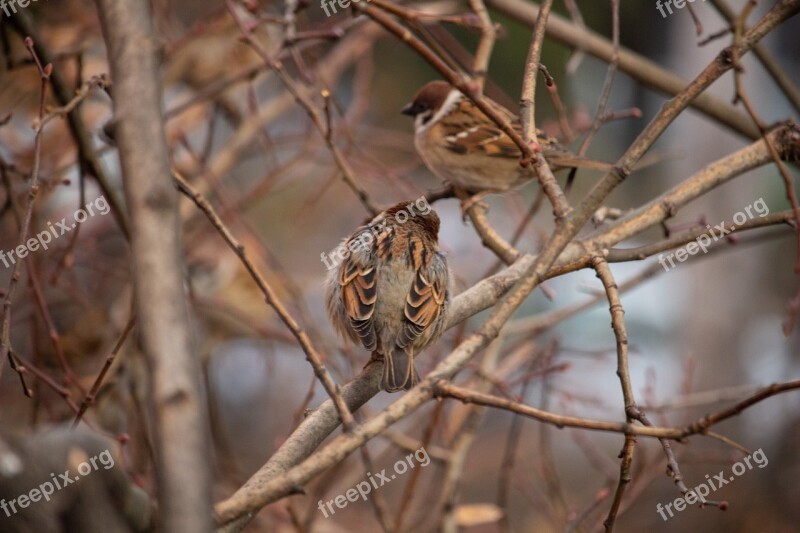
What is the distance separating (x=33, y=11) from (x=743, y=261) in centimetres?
882

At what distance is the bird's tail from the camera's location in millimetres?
2707

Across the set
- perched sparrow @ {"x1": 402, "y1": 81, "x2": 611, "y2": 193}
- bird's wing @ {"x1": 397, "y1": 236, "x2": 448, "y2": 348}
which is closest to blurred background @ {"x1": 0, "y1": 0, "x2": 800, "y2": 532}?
perched sparrow @ {"x1": 402, "y1": 81, "x2": 611, "y2": 193}

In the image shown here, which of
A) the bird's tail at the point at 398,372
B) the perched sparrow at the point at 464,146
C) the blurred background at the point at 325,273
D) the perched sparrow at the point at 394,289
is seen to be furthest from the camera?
the perched sparrow at the point at 464,146

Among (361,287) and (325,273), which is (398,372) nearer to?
(361,287)

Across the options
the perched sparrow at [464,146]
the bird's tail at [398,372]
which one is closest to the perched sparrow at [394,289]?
the bird's tail at [398,372]

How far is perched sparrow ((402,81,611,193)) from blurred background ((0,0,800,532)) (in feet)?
0.81

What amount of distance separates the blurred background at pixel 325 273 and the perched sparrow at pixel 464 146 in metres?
0.25

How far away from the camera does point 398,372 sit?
279cm

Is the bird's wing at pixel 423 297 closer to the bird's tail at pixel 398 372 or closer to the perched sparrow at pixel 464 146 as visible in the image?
the bird's tail at pixel 398 372

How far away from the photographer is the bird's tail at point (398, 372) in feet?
8.88

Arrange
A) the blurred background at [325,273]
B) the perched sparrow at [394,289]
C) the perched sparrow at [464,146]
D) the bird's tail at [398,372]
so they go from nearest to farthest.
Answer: the bird's tail at [398,372] → the perched sparrow at [394,289] → the blurred background at [325,273] → the perched sparrow at [464,146]

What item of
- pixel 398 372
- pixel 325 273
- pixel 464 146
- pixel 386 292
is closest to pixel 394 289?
pixel 386 292

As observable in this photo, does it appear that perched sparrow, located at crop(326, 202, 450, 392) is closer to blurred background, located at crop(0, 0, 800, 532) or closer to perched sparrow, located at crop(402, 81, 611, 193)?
blurred background, located at crop(0, 0, 800, 532)

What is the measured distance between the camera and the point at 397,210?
3418 mm
